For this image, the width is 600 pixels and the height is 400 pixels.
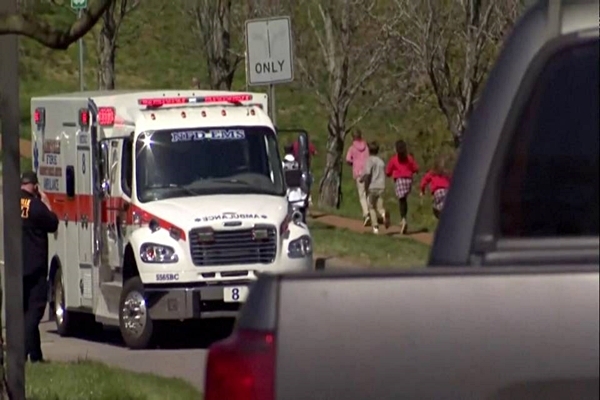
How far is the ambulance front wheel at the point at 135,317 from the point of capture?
15742mm

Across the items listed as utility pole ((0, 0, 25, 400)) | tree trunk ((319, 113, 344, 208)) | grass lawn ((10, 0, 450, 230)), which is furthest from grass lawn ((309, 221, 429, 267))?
grass lawn ((10, 0, 450, 230))

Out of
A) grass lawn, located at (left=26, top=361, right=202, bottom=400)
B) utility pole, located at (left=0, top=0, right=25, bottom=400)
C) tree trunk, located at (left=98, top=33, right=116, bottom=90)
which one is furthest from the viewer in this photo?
tree trunk, located at (left=98, top=33, right=116, bottom=90)

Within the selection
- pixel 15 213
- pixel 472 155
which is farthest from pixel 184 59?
pixel 472 155

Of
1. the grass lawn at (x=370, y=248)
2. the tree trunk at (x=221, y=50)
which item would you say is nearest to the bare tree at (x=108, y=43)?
the tree trunk at (x=221, y=50)

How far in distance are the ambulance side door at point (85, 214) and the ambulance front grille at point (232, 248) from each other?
6.73 feet

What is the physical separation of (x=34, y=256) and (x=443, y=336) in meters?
11.8

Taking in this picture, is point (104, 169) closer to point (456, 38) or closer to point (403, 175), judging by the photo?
point (403, 175)

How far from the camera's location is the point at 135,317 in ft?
52.2

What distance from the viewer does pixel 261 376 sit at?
11.3 feet

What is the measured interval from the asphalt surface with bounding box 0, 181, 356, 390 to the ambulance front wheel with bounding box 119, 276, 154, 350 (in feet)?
0.44

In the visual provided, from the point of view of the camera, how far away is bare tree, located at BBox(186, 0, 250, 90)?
33.8 metres

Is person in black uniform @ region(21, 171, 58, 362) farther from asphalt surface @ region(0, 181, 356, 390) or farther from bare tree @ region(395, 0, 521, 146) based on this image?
bare tree @ region(395, 0, 521, 146)

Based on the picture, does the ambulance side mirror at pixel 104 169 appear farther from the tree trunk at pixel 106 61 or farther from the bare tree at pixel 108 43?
the tree trunk at pixel 106 61

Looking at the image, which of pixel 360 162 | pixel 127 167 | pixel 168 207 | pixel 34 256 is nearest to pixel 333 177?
pixel 360 162
